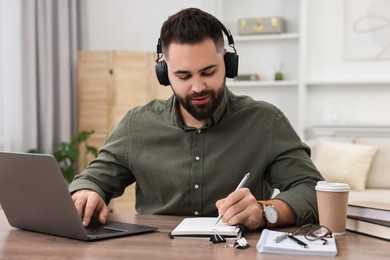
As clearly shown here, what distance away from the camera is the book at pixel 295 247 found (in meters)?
1.19

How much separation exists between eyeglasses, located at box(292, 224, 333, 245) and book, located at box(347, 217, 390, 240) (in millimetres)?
79

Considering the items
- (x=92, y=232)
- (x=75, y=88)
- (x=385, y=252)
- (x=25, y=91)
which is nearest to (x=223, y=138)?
(x=92, y=232)

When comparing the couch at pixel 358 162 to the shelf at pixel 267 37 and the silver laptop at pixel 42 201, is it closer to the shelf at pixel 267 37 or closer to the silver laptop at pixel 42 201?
the shelf at pixel 267 37

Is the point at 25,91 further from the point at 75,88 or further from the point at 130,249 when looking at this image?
the point at 130,249

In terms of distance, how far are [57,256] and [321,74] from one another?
4.16m

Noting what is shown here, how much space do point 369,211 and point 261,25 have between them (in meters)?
3.86

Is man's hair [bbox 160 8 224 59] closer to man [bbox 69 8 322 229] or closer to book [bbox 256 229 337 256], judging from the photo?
man [bbox 69 8 322 229]

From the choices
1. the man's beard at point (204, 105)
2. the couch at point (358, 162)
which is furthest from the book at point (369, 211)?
the couch at point (358, 162)

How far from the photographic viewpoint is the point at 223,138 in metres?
1.83

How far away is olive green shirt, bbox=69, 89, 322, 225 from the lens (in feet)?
5.87

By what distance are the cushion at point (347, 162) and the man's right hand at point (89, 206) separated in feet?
9.37

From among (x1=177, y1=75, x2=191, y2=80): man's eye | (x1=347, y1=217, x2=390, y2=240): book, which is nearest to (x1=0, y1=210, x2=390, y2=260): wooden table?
(x1=347, y1=217, x2=390, y2=240): book

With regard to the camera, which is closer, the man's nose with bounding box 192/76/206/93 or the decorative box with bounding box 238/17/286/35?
the man's nose with bounding box 192/76/206/93

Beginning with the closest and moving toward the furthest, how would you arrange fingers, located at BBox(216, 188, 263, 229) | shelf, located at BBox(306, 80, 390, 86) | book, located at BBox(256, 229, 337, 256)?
1. book, located at BBox(256, 229, 337, 256)
2. fingers, located at BBox(216, 188, 263, 229)
3. shelf, located at BBox(306, 80, 390, 86)
